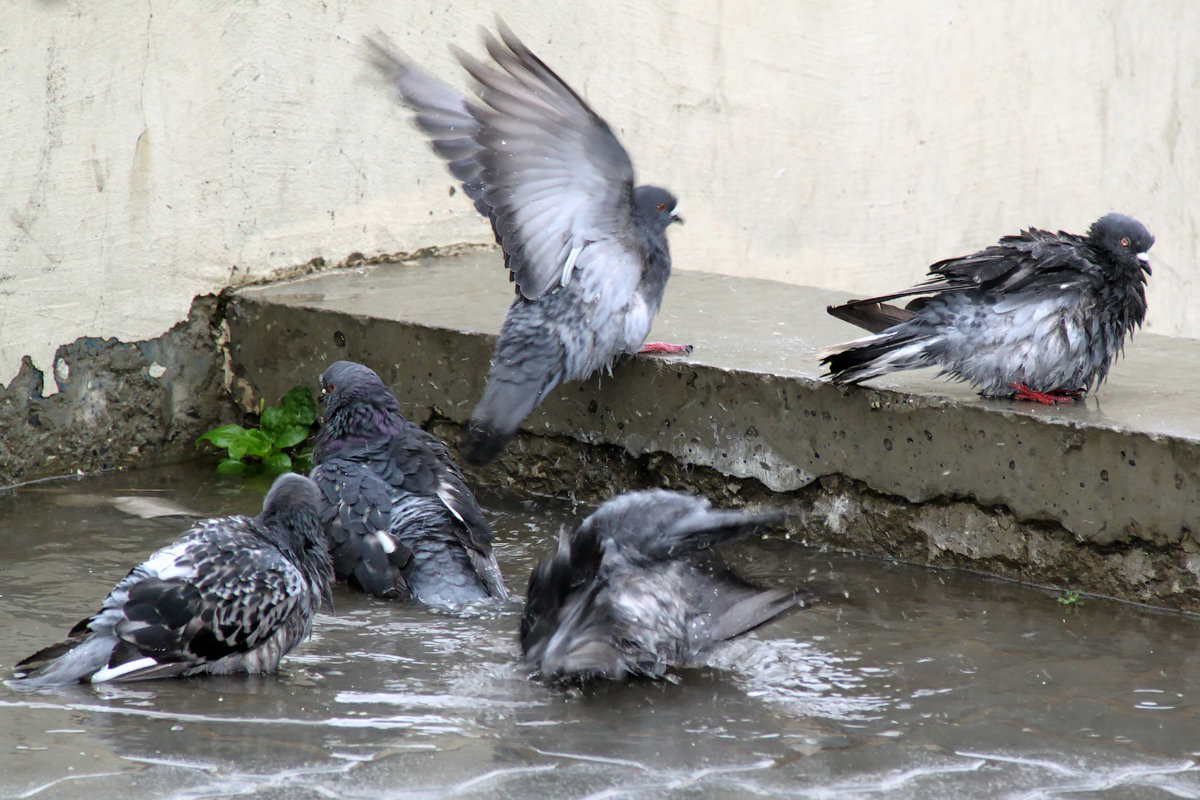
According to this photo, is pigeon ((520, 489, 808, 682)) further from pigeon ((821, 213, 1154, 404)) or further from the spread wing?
the spread wing

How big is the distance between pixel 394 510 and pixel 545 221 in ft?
3.76

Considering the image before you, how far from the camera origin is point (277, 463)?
538cm

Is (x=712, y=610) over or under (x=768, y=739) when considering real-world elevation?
over

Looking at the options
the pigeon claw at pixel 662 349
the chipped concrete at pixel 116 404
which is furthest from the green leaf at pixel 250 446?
the pigeon claw at pixel 662 349

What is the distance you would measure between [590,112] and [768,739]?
7.04ft

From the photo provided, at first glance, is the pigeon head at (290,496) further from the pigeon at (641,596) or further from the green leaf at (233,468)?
the green leaf at (233,468)

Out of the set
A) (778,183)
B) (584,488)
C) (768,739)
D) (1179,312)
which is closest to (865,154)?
(778,183)

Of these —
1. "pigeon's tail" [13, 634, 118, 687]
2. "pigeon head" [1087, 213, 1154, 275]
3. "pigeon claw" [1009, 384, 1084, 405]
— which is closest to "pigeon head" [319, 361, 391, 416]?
"pigeon's tail" [13, 634, 118, 687]

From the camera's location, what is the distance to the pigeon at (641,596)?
3234mm

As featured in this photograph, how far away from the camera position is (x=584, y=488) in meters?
5.02

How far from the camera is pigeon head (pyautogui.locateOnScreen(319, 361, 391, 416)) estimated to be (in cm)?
438

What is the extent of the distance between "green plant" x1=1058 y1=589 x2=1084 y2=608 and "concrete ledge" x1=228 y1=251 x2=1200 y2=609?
1.9 inches

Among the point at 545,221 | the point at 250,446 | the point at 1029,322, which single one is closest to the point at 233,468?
the point at 250,446

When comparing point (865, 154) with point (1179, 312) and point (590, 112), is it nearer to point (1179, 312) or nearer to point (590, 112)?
point (1179, 312)
